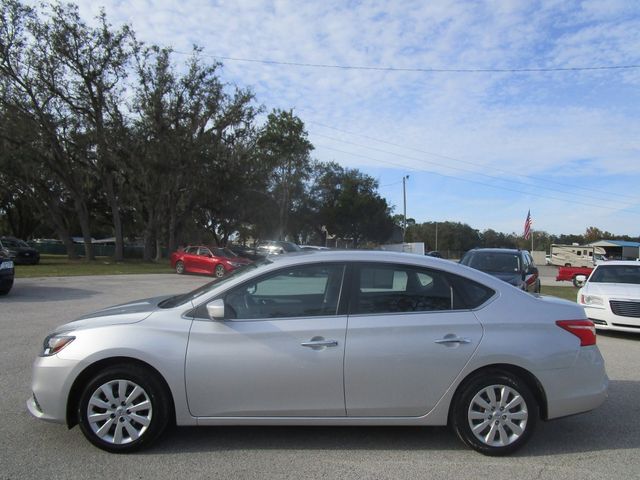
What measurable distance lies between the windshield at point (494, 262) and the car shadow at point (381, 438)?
8025mm

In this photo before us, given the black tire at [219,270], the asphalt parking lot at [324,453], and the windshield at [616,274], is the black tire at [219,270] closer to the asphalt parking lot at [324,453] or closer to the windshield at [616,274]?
the windshield at [616,274]

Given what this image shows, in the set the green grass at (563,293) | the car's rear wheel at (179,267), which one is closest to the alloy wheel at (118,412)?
the green grass at (563,293)

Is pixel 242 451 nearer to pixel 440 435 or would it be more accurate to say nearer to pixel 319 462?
pixel 319 462

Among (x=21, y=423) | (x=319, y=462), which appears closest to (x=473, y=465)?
(x=319, y=462)

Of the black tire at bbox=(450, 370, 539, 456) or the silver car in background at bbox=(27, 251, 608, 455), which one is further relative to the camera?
A: the black tire at bbox=(450, 370, 539, 456)

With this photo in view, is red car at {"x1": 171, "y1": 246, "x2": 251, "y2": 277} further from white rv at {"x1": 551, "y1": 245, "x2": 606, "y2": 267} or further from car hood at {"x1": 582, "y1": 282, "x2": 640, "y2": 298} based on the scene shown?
white rv at {"x1": 551, "y1": 245, "x2": 606, "y2": 267}

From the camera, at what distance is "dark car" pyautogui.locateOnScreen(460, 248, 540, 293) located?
12.3 metres

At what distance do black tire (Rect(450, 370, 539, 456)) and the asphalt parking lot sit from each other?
0.42 feet

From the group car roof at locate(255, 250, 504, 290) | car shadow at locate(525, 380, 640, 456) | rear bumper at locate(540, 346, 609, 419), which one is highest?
car roof at locate(255, 250, 504, 290)

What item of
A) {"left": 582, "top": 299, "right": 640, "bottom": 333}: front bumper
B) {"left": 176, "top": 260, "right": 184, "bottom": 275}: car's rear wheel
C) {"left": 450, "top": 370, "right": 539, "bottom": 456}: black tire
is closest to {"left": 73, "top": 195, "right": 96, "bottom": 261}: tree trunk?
{"left": 176, "top": 260, "right": 184, "bottom": 275}: car's rear wheel

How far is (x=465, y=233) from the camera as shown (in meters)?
120

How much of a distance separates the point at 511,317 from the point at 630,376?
11.7ft

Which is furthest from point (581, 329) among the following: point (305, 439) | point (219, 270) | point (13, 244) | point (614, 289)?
point (13, 244)

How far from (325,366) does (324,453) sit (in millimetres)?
714
